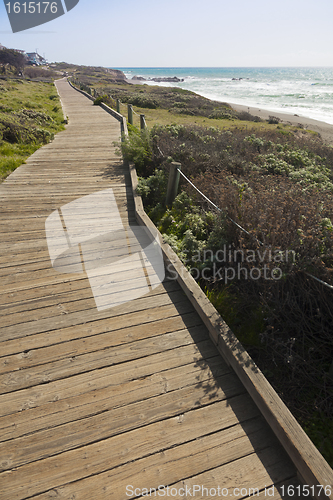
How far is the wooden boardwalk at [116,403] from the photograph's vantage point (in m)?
1.93

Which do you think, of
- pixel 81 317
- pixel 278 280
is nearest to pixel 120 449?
pixel 81 317

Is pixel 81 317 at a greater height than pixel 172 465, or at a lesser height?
greater

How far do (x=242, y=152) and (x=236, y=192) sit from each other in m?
3.81

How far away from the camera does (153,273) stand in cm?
390

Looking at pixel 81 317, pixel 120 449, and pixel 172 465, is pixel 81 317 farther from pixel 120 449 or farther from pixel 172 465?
pixel 172 465

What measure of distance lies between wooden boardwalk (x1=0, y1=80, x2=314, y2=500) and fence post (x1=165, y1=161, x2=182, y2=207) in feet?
8.13

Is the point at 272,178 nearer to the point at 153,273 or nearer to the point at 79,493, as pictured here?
the point at 153,273

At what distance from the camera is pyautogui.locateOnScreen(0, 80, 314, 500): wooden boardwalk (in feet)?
6.33

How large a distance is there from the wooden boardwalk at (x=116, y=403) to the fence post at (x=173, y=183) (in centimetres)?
248

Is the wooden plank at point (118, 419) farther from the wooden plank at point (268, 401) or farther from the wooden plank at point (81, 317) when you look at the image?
the wooden plank at point (81, 317)

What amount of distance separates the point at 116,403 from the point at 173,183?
412 centimetres

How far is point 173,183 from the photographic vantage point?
549cm

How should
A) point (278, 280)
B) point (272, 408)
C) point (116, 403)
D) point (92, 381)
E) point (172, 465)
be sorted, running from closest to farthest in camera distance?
point (172, 465) < point (272, 408) < point (116, 403) < point (92, 381) < point (278, 280)

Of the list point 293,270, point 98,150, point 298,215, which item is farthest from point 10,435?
point 98,150
